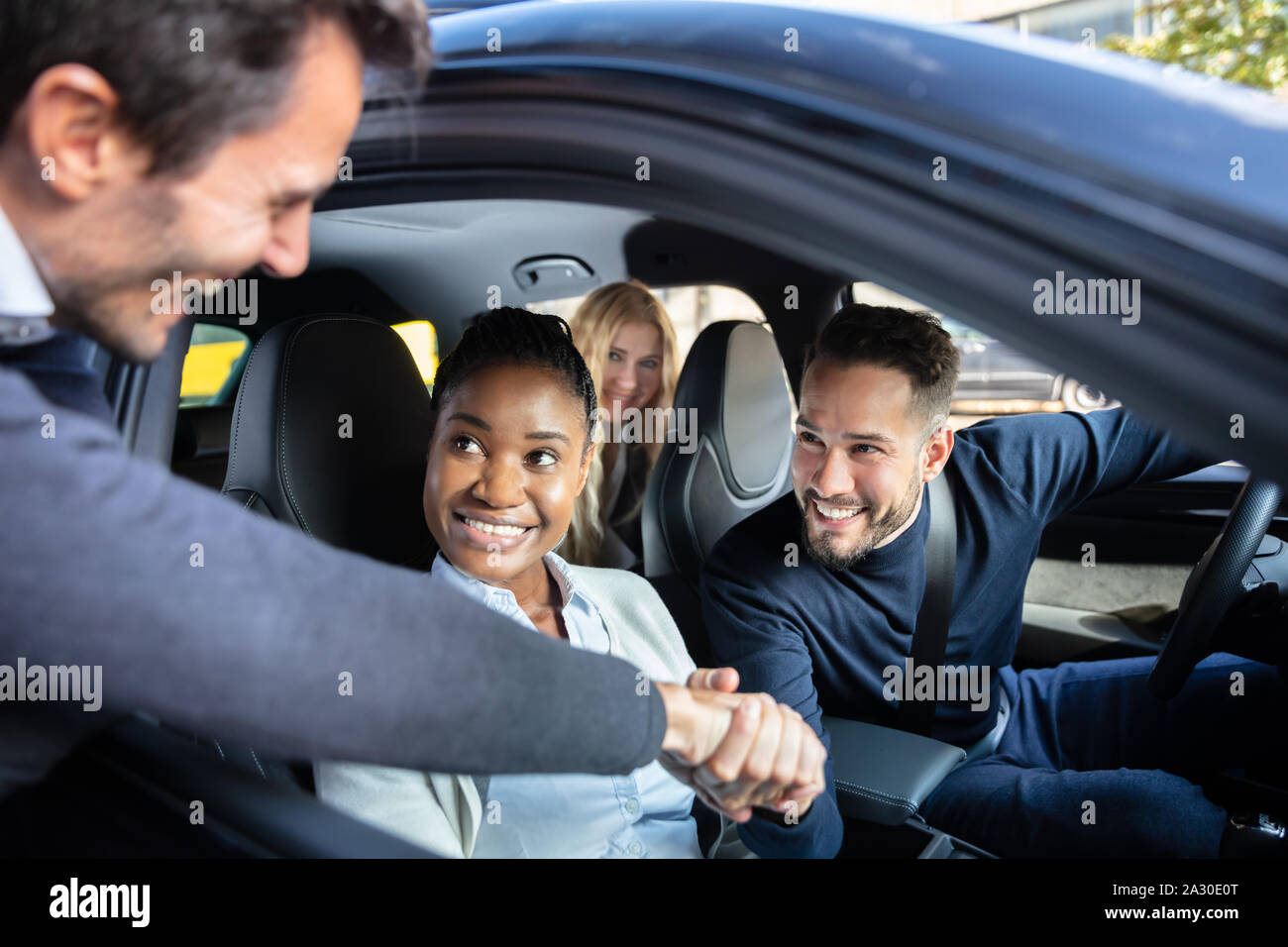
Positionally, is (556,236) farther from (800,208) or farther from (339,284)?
(800,208)

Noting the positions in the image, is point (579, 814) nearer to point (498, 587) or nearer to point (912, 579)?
point (498, 587)

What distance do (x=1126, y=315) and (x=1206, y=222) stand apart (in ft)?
0.25

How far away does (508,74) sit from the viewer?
0.94m

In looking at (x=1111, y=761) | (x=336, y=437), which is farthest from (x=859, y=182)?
(x=1111, y=761)

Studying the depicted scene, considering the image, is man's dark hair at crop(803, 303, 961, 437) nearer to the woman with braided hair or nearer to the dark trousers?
the woman with braided hair

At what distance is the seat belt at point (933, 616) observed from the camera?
187cm

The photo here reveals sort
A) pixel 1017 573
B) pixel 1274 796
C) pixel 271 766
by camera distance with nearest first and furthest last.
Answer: pixel 271 766
pixel 1274 796
pixel 1017 573

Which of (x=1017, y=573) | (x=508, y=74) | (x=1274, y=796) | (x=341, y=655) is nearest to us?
(x=341, y=655)

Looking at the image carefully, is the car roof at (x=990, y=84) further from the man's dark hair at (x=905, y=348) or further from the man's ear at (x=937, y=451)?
the man's ear at (x=937, y=451)

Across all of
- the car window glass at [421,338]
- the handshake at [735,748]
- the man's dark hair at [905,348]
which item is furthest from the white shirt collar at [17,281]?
the car window glass at [421,338]

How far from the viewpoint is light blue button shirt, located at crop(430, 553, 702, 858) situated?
133cm

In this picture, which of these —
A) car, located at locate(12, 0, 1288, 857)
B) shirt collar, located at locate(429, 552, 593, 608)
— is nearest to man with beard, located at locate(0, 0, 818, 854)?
car, located at locate(12, 0, 1288, 857)

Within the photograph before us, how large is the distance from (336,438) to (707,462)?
49.1 inches
